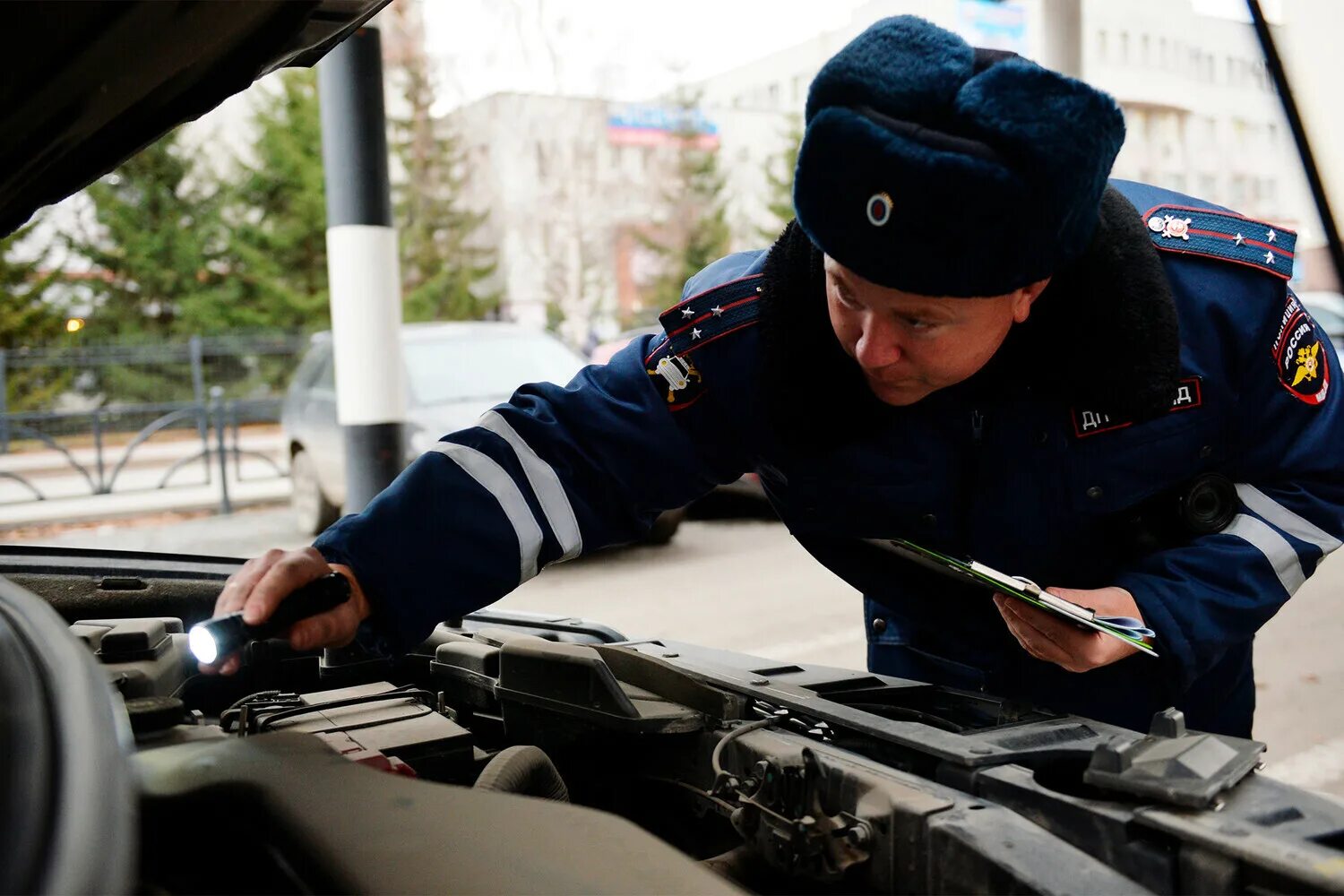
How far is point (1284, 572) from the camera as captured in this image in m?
1.50

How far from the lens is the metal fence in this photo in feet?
30.9

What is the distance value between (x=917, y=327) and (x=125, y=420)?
33.2ft

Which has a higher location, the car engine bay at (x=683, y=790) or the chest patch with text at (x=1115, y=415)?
the chest patch with text at (x=1115, y=415)

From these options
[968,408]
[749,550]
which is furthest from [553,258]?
[968,408]

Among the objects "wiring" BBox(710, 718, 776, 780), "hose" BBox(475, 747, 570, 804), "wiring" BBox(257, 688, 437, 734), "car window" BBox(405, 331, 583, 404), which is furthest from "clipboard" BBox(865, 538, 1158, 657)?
"car window" BBox(405, 331, 583, 404)

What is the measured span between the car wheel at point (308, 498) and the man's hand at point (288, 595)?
5707mm

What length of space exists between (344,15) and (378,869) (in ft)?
2.66

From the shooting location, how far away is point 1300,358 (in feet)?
5.04

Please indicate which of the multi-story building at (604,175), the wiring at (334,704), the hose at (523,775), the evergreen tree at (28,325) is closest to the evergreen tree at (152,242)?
the evergreen tree at (28,325)

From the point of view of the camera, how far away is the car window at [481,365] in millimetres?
6133

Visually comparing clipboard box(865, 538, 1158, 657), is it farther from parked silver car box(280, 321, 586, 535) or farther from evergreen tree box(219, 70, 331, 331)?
evergreen tree box(219, 70, 331, 331)

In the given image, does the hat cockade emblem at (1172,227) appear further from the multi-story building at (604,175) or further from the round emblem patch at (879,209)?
the multi-story building at (604,175)

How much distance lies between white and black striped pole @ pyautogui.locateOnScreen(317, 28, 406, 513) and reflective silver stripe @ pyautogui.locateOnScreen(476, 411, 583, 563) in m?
2.69

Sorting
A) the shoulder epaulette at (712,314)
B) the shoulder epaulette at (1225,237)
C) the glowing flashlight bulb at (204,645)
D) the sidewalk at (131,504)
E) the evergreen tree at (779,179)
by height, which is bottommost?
the sidewalk at (131,504)
